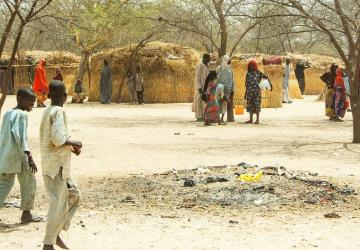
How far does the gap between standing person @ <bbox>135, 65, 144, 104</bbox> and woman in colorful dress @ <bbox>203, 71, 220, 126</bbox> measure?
9.48 metres

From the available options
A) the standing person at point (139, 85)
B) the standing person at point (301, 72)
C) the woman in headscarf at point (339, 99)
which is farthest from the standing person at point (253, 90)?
the standing person at point (301, 72)

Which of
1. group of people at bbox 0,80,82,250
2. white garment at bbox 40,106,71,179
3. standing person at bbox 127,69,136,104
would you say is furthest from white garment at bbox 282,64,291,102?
white garment at bbox 40,106,71,179

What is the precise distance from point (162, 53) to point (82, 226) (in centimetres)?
2031

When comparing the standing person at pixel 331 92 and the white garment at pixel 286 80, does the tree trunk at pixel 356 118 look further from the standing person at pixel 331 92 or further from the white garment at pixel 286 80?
the white garment at pixel 286 80

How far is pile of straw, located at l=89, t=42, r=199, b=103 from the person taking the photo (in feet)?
82.0

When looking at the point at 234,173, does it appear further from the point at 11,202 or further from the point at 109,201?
the point at 11,202

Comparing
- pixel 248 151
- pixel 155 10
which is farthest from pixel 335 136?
pixel 155 10

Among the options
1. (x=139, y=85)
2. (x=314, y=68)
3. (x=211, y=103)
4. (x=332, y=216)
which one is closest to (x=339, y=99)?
(x=211, y=103)

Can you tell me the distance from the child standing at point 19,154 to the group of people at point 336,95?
464 inches

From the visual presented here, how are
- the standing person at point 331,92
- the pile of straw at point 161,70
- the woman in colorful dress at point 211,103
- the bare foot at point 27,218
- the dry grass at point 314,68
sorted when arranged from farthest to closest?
the dry grass at point 314,68, the pile of straw at point 161,70, the standing person at point 331,92, the woman in colorful dress at point 211,103, the bare foot at point 27,218

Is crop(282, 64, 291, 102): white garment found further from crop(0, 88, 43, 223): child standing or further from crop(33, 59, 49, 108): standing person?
crop(0, 88, 43, 223): child standing

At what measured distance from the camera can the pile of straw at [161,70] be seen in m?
25.0

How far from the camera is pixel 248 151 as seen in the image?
1005 cm

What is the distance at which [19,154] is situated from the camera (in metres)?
5.40
